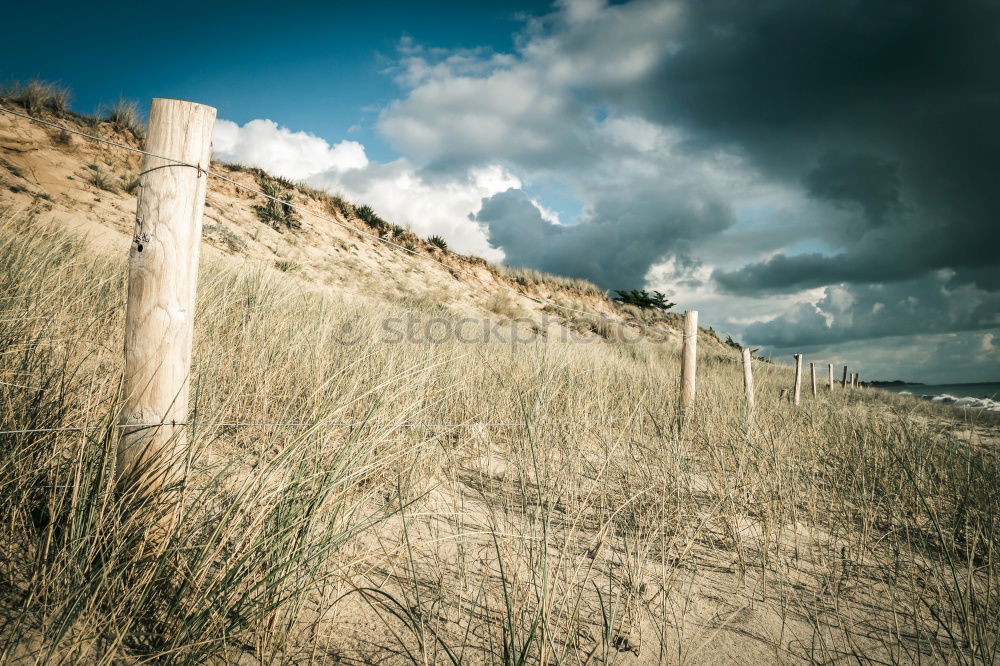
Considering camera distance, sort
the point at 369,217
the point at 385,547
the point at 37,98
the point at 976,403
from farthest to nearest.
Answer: the point at 976,403 < the point at 369,217 < the point at 37,98 < the point at 385,547

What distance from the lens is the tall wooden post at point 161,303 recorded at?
1557mm

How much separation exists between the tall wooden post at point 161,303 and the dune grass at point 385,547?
9cm

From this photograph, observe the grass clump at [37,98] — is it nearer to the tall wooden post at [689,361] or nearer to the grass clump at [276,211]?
the grass clump at [276,211]

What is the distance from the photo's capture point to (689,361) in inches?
195

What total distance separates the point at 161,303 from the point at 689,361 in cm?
486

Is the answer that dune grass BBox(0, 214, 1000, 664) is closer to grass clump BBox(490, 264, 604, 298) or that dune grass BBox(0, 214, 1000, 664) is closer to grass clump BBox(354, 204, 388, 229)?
grass clump BBox(354, 204, 388, 229)

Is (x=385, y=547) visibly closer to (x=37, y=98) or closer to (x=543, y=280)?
(x=37, y=98)

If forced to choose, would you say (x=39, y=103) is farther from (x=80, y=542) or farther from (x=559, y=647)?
(x=559, y=647)

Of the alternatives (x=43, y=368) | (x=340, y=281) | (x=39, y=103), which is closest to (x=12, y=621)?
(x=43, y=368)

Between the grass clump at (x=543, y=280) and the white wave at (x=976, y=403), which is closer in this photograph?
the white wave at (x=976, y=403)

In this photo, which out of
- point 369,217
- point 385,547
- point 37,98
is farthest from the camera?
point 369,217

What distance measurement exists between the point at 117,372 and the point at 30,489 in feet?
3.23

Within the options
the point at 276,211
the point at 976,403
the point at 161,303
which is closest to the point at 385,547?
the point at 161,303

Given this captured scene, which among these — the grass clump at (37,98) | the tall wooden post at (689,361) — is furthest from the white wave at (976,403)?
the grass clump at (37,98)
